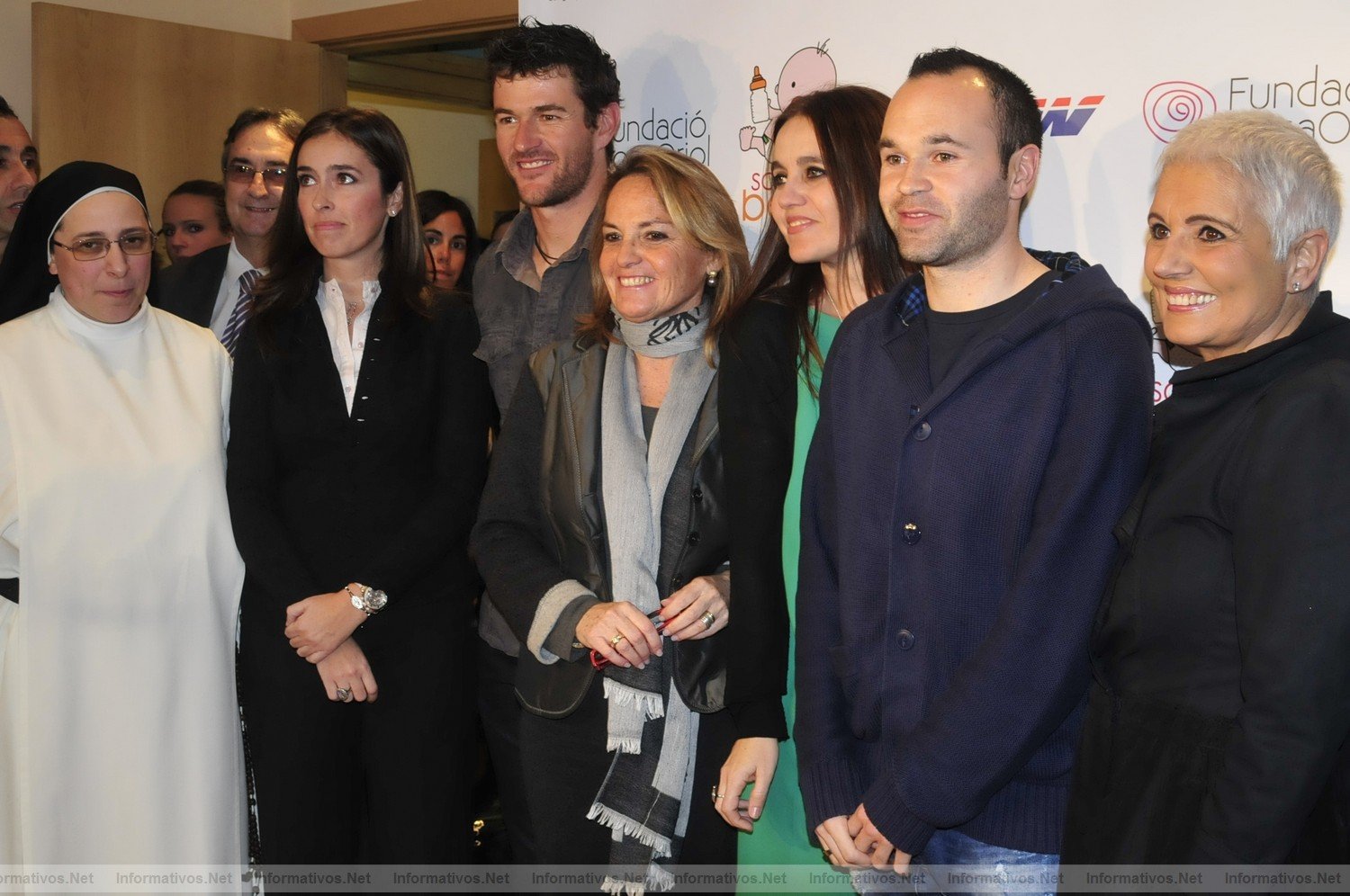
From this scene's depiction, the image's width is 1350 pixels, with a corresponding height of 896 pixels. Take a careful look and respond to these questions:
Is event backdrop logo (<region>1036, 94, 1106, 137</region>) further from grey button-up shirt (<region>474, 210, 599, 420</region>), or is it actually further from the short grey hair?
grey button-up shirt (<region>474, 210, 599, 420</region>)

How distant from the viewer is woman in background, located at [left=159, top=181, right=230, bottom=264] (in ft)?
15.1

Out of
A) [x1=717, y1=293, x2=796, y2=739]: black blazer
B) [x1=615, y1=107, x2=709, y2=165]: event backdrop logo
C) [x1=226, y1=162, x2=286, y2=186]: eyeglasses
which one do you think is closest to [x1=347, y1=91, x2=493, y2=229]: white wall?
[x1=226, y1=162, x2=286, y2=186]: eyeglasses

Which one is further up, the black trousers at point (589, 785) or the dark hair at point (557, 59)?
the dark hair at point (557, 59)

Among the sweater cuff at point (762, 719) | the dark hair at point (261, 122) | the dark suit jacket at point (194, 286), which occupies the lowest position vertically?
the sweater cuff at point (762, 719)

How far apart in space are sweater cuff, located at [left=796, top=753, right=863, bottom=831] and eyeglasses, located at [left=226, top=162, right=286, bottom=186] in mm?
2715

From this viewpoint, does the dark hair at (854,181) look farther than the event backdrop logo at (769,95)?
No

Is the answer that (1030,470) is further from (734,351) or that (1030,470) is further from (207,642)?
(207,642)

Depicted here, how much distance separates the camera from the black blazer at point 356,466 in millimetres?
2652

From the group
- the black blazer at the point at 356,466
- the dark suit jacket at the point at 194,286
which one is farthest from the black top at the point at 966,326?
the dark suit jacket at the point at 194,286

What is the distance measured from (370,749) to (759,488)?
119 centimetres

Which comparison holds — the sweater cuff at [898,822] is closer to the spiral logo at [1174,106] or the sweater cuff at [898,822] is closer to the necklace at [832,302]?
the necklace at [832,302]

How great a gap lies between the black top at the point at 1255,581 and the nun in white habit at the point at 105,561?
2115 mm

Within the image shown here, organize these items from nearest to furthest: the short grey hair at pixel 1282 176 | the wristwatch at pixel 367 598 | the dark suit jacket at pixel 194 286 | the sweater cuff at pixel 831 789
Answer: the short grey hair at pixel 1282 176 < the sweater cuff at pixel 831 789 < the wristwatch at pixel 367 598 < the dark suit jacket at pixel 194 286

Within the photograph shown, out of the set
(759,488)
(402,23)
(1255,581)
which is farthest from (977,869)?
(402,23)
